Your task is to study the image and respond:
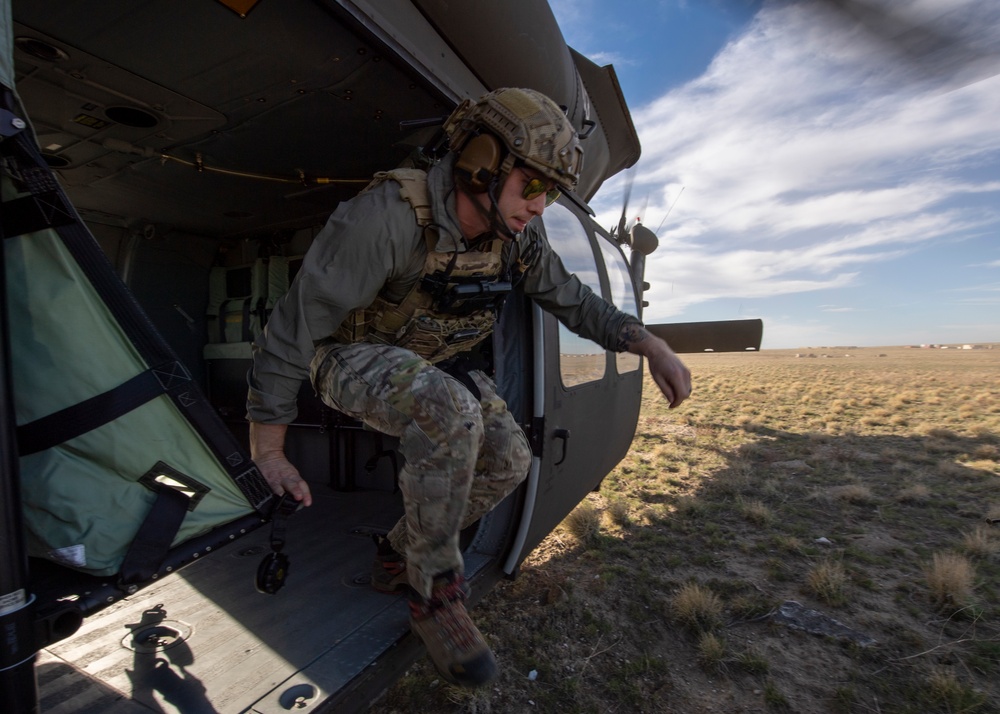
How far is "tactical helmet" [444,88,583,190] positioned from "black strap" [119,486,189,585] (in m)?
1.36

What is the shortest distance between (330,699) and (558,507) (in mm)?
1577

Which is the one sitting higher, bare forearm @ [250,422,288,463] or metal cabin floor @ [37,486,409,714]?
bare forearm @ [250,422,288,463]

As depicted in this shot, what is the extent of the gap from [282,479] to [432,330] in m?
0.77

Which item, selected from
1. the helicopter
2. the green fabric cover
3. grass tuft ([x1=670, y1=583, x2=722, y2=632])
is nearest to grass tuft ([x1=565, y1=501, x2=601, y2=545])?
the helicopter

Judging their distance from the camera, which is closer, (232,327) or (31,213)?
(31,213)

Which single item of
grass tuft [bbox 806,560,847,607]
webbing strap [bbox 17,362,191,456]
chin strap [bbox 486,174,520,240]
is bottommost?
grass tuft [bbox 806,560,847,607]

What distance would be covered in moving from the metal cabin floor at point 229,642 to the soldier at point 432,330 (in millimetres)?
338

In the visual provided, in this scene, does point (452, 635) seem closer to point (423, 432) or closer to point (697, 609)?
point (423, 432)

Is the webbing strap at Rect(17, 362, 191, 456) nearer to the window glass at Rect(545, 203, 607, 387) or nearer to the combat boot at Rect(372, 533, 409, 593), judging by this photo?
the combat boot at Rect(372, 533, 409, 593)

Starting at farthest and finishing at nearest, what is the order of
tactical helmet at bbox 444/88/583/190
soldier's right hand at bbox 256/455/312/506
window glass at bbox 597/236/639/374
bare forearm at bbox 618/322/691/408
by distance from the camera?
1. window glass at bbox 597/236/639/374
2. bare forearm at bbox 618/322/691/408
3. tactical helmet at bbox 444/88/583/190
4. soldier's right hand at bbox 256/455/312/506

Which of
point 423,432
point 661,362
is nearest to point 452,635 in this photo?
point 423,432

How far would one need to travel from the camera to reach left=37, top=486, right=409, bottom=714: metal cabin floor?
1.70 meters

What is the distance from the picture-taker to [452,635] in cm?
172

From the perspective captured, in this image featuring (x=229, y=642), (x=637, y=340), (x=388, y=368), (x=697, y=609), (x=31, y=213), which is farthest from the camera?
(x=697, y=609)
